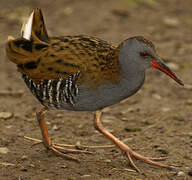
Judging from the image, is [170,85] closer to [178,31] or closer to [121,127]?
[121,127]

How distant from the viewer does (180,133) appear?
5102 mm

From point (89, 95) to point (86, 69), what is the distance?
0.26m

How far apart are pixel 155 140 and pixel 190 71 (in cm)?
218

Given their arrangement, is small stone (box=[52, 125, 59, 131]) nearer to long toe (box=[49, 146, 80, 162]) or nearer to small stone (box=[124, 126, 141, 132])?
long toe (box=[49, 146, 80, 162])

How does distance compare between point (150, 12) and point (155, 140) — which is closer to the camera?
point (155, 140)

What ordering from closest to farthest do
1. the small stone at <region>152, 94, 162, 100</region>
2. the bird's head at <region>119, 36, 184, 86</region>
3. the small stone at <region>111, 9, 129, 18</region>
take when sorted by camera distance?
the bird's head at <region>119, 36, 184, 86</region> → the small stone at <region>152, 94, 162, 100</region> → the small stone at <region>111, 9, 129, 18</region>

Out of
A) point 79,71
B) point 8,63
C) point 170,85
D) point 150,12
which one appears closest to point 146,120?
point 170,85

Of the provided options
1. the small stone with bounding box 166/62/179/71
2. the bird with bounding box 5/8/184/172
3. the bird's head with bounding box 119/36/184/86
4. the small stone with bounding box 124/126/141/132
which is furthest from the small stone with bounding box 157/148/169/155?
the small stone with bounding box 166/62/179/71

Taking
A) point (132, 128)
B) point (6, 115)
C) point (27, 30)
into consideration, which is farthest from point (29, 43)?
point (132, 128)

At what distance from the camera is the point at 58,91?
4.24 meters

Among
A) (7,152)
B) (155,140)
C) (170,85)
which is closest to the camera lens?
(7,152)

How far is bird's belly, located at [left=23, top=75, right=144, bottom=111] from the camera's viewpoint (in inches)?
164

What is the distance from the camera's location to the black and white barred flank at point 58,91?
4.19 metres

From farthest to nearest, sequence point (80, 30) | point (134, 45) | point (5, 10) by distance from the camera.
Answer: point (5, 10)
point (80, 30)
point (134, 45)
